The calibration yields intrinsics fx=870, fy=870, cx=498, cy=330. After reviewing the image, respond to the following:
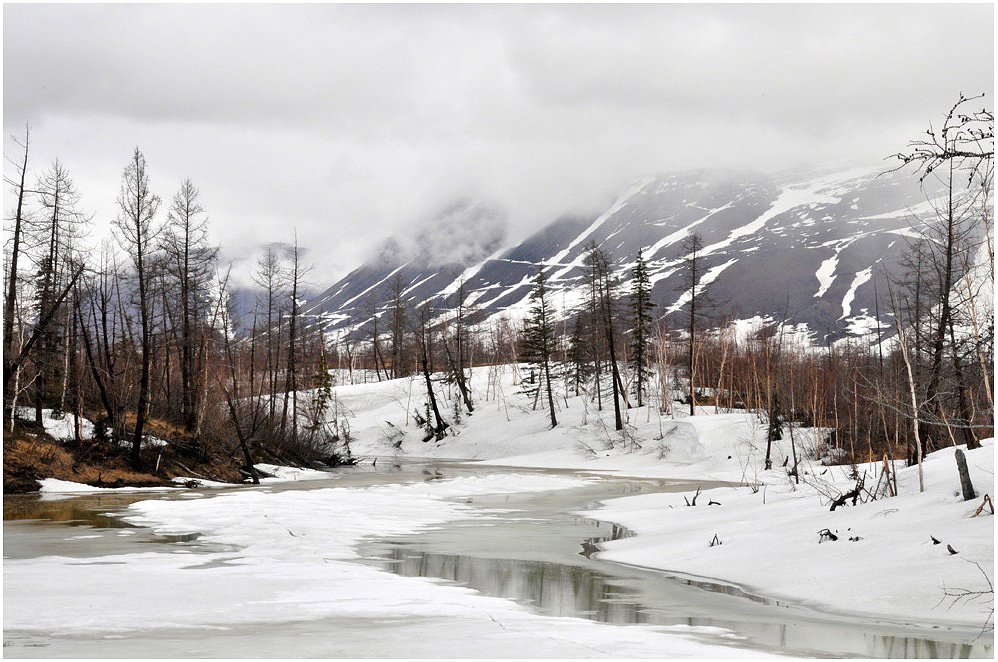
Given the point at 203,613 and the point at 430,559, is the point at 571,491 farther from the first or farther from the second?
the point at 203,613

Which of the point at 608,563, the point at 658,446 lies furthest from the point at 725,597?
the point at 658,446

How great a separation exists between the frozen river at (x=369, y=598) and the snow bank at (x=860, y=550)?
0.52 metres

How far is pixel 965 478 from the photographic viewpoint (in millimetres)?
10281

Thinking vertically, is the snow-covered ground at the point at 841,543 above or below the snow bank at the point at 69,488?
above

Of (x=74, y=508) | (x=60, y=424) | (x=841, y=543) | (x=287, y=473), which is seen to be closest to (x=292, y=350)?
(x=287, y=473)

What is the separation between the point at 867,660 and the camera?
6.48 metres

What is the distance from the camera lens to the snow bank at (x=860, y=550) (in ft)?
28.0

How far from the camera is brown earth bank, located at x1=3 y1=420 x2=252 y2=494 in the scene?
24.8 meters

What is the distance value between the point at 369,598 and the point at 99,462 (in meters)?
22.2

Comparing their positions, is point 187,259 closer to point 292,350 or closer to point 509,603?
point 292,350

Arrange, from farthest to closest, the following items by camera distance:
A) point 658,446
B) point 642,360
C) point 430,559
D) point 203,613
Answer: point 642,360, point 658,446, point 430,559, point 203,613

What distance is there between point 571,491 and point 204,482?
12.3 m

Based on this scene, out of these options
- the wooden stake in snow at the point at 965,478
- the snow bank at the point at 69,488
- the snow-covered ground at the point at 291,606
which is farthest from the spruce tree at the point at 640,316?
the wooden stake in snow at the point at 965,478

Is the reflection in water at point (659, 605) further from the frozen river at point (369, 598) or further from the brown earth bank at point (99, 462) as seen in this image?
the brown earth bank at point (99, 462)
